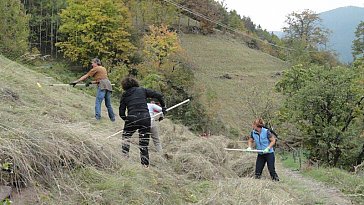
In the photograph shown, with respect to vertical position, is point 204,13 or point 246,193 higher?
point 204,13

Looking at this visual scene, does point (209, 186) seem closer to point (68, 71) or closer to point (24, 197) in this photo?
point (24, 197)

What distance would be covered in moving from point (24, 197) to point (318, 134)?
12.6m

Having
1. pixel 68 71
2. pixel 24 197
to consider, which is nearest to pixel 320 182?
pixel 24 197

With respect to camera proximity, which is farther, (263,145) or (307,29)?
(307,29)

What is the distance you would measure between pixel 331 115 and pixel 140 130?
34.4ft

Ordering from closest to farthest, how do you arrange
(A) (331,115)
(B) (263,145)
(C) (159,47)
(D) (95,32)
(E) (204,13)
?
1. (B) (263,145)
2. (A) (331,115)
3. (D) (95,32)
4. (C) (159,47)
5. (E) (204,13)

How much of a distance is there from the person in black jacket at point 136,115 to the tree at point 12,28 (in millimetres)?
18077

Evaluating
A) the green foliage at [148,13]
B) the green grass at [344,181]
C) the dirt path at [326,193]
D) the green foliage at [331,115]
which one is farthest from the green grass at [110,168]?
the green foliage at [148,13]

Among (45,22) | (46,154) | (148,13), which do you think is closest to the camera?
(46,154)

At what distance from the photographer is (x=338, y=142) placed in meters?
14.8

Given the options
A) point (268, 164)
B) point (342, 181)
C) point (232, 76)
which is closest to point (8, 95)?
point (268, 164)

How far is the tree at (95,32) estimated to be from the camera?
3111cm

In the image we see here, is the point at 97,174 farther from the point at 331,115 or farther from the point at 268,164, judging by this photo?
the point at 331,115

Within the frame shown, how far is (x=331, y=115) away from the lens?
14.9m
